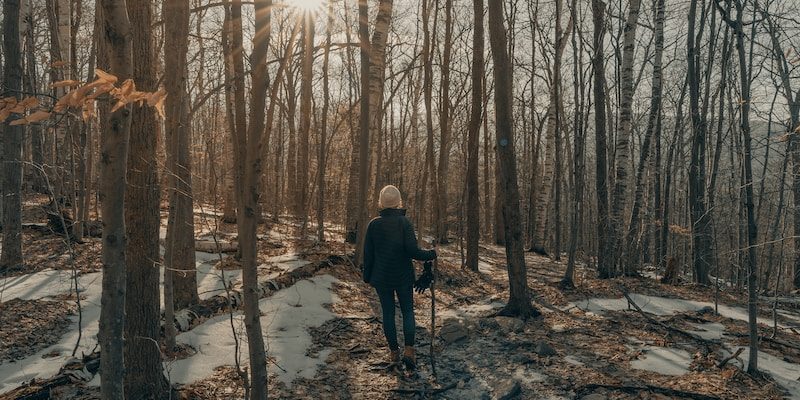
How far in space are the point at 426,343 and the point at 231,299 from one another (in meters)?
2.94

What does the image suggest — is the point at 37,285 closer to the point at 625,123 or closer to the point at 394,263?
the point at 394,263

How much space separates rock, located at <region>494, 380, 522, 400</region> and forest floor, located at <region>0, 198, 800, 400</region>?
0.02 m

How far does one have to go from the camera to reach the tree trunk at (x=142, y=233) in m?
3.58

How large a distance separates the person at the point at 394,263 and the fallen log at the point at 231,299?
1.57m

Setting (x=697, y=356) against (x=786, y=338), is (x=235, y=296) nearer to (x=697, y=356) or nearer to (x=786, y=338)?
(x=697, y=356)

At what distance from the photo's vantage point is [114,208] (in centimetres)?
260

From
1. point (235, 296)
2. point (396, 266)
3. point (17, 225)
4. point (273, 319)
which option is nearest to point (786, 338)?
point (396, 266)

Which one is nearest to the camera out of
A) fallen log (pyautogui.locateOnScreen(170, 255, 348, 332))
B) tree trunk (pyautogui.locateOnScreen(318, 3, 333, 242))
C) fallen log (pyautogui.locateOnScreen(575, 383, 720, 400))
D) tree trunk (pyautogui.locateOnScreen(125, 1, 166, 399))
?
tree trunk (pyautogui.locateOnScreen(125, 1, 166, 399))

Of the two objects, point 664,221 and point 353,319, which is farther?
point 664,221

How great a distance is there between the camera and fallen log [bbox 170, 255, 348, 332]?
232 inches

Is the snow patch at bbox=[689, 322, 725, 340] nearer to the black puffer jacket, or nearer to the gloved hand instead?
the gloved hand

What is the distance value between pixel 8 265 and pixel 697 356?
33.1ft

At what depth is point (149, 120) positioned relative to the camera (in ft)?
12.0

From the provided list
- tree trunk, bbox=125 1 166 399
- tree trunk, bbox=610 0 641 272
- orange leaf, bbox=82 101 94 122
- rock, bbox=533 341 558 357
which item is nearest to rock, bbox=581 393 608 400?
rock, bbox=533 341 558 357
